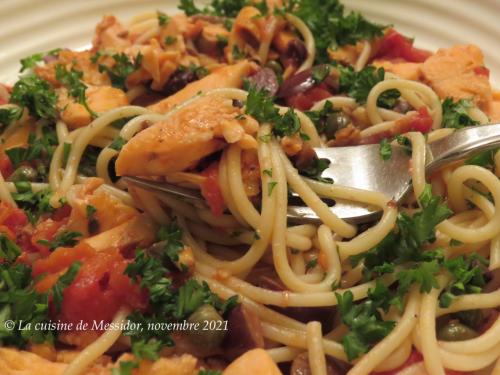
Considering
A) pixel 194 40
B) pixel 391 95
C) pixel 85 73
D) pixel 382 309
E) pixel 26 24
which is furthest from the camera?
pixel 26 24

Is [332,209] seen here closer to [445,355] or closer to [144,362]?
[445,355]

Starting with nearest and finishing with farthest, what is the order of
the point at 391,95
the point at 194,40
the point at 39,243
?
the point at 39,243 → the point at 391,95 → the point at 194,40

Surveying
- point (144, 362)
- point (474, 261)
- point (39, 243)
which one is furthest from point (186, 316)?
point (474, 261)

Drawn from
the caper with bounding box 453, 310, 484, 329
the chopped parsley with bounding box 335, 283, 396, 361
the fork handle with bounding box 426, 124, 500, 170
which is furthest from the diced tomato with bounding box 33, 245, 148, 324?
the fork handle with bounding box 426, 124, 500, 170

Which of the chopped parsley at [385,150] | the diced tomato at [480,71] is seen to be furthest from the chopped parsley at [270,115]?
the diced tomato at [480,71]

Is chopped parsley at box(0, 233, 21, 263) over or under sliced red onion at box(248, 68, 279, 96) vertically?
under

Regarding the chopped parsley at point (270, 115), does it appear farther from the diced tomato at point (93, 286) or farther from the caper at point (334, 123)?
the diced tomato at point (93, 286)

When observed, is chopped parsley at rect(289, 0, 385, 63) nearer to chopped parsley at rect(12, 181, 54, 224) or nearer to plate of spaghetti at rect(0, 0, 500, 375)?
plate of spaghetti at rect(0, 0, 500, 375)
